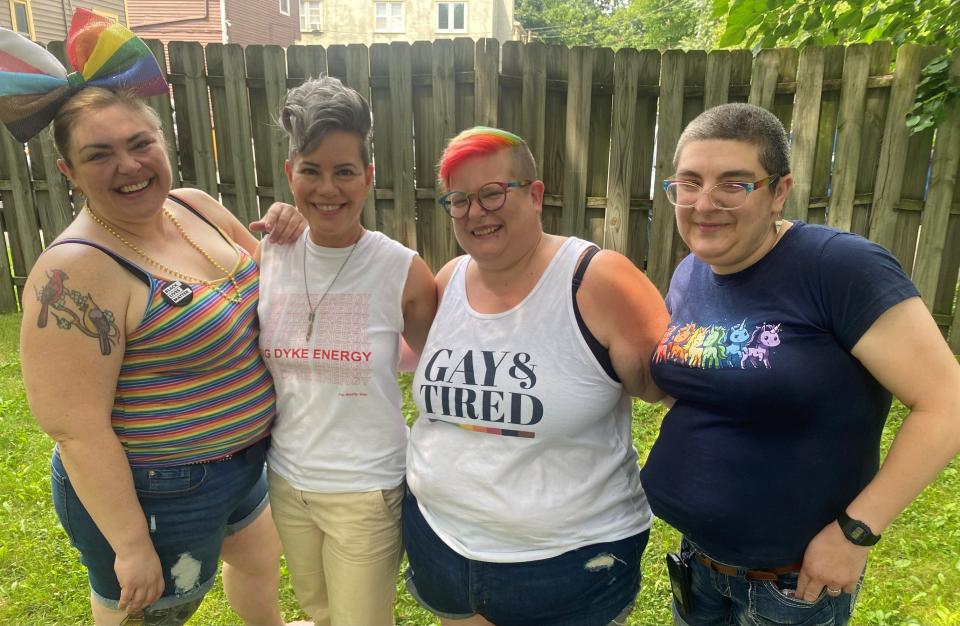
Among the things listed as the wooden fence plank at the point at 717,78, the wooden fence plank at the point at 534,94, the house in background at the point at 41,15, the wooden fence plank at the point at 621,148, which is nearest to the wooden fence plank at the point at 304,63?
the wooden fence plank at the point at 534,94

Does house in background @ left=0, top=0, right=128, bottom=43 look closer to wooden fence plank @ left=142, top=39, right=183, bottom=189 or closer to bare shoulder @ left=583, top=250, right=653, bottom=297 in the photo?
wooden fence plank @ left=142, top=39, right=183, bottom=189

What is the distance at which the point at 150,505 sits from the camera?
1828 millimetres

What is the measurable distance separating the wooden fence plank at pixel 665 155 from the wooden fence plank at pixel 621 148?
19cm

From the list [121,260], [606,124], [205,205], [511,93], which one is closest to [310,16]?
[511,93]

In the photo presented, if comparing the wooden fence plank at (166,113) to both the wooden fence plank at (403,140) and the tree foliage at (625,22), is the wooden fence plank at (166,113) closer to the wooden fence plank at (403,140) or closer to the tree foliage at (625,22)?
the wooden fence plank at (403,140)

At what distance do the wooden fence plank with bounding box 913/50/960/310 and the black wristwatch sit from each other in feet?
11.0

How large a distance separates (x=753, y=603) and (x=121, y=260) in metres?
1.94

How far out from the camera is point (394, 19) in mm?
32250

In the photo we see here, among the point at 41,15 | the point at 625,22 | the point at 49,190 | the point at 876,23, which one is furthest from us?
the point at 625,22

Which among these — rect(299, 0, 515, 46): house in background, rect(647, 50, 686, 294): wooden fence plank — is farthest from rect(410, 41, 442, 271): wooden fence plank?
rect(299, 0, 515, 46): house in background

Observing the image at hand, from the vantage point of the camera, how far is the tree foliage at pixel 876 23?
406 cm

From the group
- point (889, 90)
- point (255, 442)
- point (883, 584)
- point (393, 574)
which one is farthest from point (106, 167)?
point (889, 90)

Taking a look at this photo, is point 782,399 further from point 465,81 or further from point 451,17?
point 451,17

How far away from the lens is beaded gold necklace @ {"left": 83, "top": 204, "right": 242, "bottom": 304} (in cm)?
179
